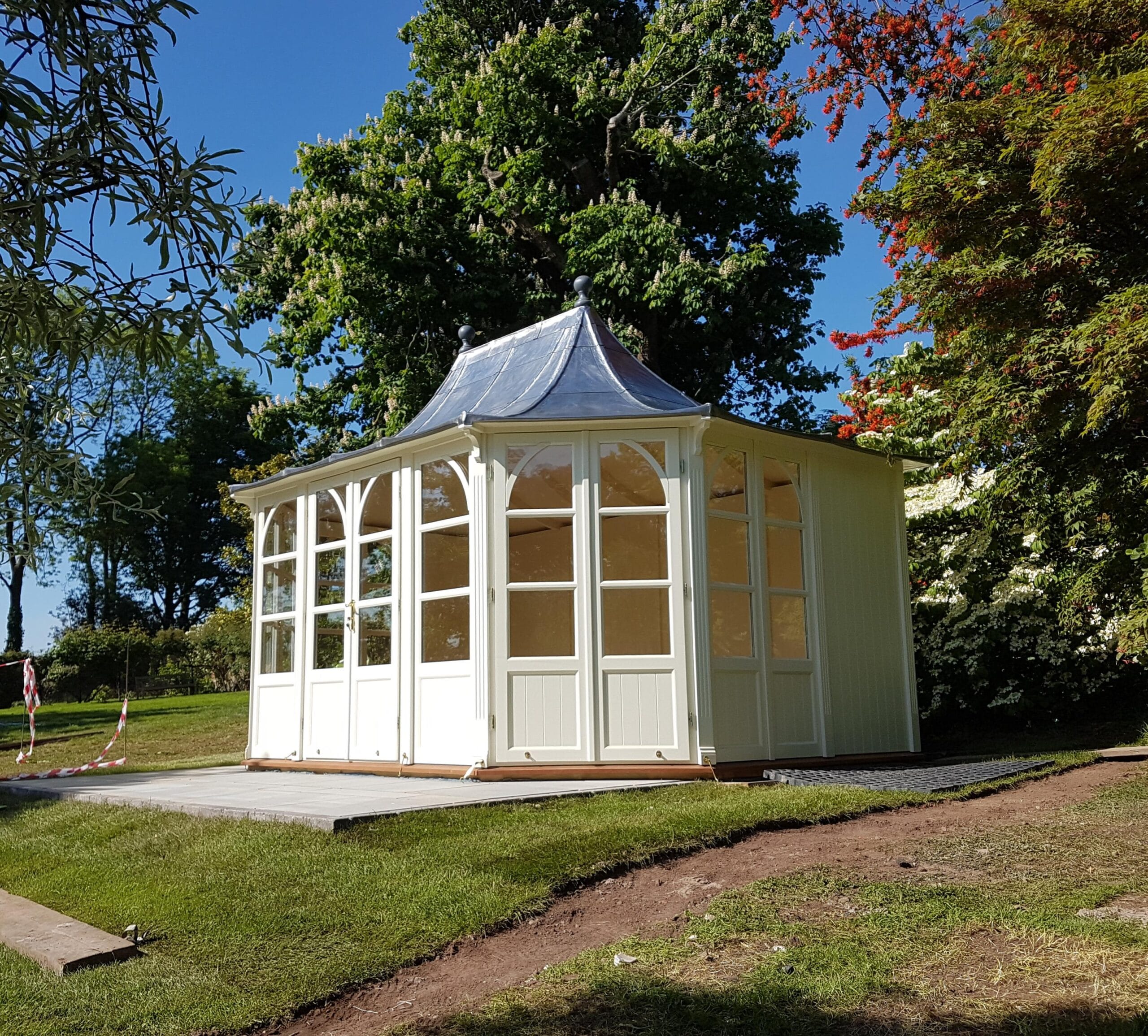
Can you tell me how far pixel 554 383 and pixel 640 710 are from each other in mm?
2830

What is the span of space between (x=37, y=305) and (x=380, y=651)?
613 centimetres

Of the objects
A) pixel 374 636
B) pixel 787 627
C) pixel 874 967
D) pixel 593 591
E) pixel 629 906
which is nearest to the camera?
pixel 874 967

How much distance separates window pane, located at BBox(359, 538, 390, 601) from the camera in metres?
8.80

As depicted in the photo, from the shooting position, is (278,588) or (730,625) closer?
(730,625)

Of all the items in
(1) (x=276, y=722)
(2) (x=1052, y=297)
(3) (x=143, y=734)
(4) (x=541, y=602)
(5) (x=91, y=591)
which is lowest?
(3) (x=143, y=734)

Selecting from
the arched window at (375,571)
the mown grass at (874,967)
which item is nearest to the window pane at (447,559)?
the arched window at (375,571)

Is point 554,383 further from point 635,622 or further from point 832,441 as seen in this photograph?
point 832,441

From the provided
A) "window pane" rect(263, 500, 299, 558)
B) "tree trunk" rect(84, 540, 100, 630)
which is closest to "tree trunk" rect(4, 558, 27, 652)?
"tree trunk" rect(84, 540, 100, 630)

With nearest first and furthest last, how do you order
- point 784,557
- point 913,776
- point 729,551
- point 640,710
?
point 913,776
point 640,710
point 729,551
point 784,557

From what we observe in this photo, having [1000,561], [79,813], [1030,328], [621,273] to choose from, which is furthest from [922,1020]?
[621,273]

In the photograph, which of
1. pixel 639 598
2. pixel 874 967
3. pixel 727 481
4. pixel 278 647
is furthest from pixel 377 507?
pixel 874 967

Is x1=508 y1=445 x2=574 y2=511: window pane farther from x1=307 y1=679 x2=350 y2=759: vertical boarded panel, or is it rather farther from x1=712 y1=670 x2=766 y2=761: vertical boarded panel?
x1=307 y1=679 x2=350 y2=759: vertical boarded panel

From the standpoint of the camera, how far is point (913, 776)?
734 cm

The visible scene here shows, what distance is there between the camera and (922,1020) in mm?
2934
